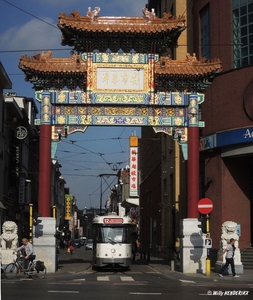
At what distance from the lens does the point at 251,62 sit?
1239 inches

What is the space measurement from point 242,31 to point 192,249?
473 inches

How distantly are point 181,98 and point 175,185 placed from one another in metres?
12.7

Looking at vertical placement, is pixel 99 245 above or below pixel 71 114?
below

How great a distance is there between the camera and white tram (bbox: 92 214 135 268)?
32250mm

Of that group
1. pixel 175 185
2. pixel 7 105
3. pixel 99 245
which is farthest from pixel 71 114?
pixel 7 105

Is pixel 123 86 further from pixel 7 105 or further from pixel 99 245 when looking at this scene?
pixel 7 105

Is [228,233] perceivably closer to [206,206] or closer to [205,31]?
[206,206]

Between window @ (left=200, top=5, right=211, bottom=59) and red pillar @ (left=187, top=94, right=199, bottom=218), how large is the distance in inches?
192

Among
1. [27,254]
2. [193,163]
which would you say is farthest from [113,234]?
[27,254]

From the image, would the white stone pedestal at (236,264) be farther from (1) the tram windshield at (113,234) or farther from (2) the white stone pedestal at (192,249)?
(1) the tram windshield at (113,234)

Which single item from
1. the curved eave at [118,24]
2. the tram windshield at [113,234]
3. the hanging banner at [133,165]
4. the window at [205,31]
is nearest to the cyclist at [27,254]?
the tram windshield at [113,234]

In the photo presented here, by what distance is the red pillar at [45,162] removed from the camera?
29.8 meters

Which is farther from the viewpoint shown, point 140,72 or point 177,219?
point 177,219

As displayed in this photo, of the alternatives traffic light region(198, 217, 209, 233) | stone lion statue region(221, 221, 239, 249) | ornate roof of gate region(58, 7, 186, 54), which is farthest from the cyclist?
ornate roof of gate region(58, 7, 186, 54)
